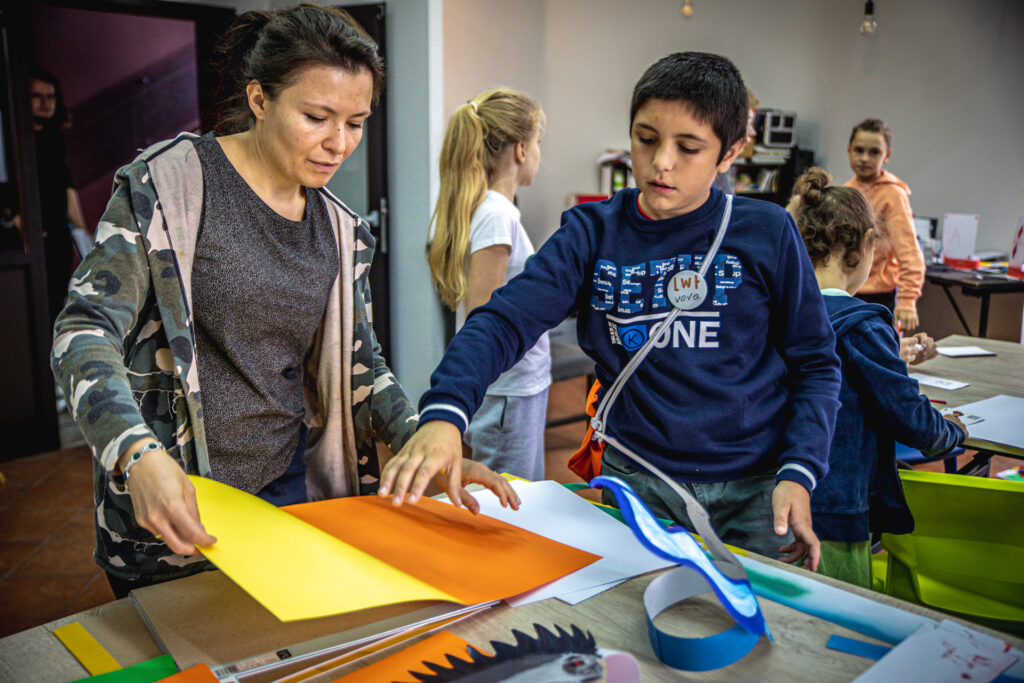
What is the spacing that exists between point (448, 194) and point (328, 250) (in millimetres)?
1152

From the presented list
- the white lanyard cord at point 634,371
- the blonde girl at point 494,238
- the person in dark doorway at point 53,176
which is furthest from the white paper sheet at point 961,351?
the person in dark doorway at point 53,176

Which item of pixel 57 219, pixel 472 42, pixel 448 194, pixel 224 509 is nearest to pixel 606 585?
pixel 224 509

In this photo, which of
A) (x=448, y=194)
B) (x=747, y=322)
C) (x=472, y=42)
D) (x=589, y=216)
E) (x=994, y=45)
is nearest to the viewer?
(x=747, y=322)

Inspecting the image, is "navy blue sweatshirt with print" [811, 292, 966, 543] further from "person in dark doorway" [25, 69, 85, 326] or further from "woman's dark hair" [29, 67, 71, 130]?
"woman's dark hair" [29, 67, 71, 130]

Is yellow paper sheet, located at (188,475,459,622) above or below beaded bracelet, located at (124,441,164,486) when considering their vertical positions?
below

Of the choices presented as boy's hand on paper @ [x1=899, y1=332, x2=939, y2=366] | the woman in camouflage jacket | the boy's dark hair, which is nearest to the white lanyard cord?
the boy's dark hair

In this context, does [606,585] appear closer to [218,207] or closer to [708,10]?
[218,207]

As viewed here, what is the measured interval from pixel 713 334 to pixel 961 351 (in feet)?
7.09

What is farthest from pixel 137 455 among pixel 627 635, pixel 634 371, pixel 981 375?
pixel 981 375

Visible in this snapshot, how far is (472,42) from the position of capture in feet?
15.3

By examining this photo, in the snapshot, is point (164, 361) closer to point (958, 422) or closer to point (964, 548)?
point (964, 548)

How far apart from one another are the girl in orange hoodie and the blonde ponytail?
2.04m

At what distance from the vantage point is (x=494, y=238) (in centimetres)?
219

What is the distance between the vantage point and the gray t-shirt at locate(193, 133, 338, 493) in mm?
1158
